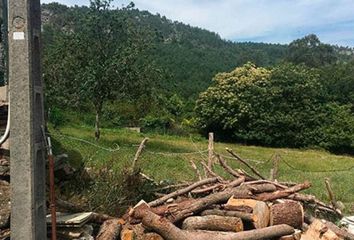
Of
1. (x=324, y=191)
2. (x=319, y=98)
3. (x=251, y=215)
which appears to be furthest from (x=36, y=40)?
(x=319, y=98)

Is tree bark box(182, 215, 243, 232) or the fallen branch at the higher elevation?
the fallen branch

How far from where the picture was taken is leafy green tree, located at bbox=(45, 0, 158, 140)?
71.5ft

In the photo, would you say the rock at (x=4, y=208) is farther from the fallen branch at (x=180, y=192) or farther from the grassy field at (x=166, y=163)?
the fallen branch at (x=180, y=192)

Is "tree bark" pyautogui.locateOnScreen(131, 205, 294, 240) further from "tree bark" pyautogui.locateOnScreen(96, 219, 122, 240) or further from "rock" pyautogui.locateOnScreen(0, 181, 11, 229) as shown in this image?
"rock" pyautogui.locateOnScreen(0, 181, 11, 229)

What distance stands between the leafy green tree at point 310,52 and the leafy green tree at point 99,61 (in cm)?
5527

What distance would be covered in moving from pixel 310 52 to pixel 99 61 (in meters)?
61.3

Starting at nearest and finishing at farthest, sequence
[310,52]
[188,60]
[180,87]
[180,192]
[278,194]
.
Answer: [278,194], [180,192], [180,87], [188,60], [310,52]

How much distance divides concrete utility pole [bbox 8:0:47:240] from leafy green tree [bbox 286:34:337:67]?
234 ft

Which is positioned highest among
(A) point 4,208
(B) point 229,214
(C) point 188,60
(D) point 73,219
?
(C) point 188,60

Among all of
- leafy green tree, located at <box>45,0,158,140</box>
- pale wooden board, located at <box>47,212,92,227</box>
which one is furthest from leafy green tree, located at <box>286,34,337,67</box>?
pale wooden board, located at <box>47,212,92,227</box>

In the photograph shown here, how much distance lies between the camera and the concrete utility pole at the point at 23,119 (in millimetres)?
5816

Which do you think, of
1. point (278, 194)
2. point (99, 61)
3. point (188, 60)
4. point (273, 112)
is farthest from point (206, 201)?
point (188, 60)

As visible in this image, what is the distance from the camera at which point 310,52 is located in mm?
78062

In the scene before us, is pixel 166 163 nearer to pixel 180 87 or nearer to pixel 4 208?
pixel 4 208
